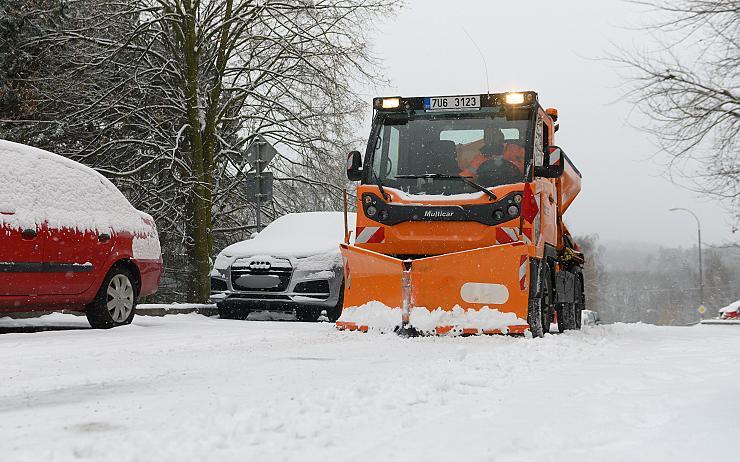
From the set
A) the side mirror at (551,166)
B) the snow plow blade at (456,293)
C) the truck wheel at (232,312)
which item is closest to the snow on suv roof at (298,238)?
the truck wheel at (232,312)

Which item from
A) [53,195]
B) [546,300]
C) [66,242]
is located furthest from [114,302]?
[546,300]

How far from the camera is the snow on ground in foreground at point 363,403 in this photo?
3188mm

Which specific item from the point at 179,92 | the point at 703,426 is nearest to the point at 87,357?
the point at 703,426

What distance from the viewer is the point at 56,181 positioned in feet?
29.4

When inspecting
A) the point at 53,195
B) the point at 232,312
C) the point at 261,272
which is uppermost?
the point at 53,195

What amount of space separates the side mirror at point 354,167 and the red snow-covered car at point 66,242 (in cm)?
277

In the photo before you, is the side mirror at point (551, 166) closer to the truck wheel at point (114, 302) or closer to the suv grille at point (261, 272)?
the suv grille at point (261, 272)

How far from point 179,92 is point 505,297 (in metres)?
13.6

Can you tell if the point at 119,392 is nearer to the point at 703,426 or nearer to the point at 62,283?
the point at 703,426

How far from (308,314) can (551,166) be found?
15.6ft

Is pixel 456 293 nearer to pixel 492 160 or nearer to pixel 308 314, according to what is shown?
pixel 492 160

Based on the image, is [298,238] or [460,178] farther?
[298,238]

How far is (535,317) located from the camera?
8.76m

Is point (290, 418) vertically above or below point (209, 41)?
below
